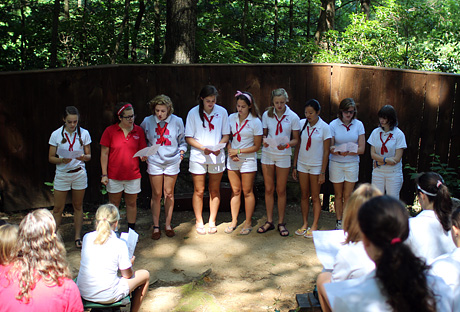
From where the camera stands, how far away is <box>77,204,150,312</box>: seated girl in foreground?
11.5ft

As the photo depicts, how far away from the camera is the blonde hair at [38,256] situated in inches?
114

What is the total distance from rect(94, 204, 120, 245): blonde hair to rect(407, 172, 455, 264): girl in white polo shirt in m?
2.19

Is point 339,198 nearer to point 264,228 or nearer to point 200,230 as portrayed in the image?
point 264,228

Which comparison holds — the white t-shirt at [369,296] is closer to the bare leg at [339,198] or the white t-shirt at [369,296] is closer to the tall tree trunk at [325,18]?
the bare leg at [339,198]

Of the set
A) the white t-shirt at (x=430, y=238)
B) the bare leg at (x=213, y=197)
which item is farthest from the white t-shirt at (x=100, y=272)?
the bare leg at (x=213, y=197)

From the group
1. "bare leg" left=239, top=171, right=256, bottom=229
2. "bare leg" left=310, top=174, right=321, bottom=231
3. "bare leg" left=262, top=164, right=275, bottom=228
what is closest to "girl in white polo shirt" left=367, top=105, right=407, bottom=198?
"bare leg" left=310, top=174, right=321, bottom=231

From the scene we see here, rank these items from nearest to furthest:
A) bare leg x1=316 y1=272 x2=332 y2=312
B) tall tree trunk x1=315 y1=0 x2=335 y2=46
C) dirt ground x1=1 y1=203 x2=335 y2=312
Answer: bare leg x1=316 y1=272 x2=332 y2=312 → dirt ground x1=1 y1=203 x2=335 y2=312 → tall tree trunk x1=315 y1=0 x2=335 y2=46

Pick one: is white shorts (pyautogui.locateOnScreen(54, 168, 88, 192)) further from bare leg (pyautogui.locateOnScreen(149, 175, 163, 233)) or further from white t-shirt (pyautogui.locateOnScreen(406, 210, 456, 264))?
white t-shirt (pyautogui.locateOnScreen(406, 210, 456, 264))

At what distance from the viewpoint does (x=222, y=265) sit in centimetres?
535

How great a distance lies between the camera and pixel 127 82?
6.82 metres

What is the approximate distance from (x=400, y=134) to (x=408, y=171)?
123cm

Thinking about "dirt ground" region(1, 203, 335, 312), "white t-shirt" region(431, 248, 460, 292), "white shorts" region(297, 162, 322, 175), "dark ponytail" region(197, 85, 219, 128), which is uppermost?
"dark ponytail" region(197, 85, 219, 128)

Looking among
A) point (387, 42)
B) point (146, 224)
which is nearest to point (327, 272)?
point (146, 224)

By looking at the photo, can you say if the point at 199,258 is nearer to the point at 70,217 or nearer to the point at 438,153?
the point at 70,217
